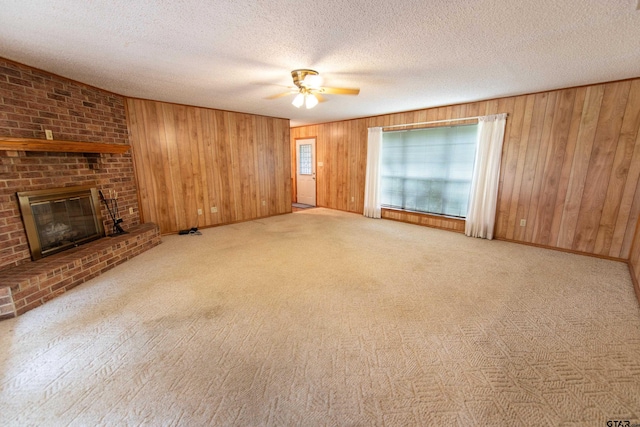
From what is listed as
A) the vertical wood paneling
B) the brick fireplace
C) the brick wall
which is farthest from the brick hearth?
the vertical wood paneling

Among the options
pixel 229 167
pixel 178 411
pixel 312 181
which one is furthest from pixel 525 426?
pixel 312 181

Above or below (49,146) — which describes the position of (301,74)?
above

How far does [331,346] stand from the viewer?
1823mm

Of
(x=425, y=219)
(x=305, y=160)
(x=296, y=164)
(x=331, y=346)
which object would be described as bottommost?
(x=331, y=346)

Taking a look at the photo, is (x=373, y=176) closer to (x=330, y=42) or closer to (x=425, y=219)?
(x=425, y=219)

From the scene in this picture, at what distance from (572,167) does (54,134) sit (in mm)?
6461

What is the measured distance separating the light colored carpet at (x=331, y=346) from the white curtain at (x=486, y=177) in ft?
3.75

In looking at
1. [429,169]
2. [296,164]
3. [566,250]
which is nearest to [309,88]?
[429,169]

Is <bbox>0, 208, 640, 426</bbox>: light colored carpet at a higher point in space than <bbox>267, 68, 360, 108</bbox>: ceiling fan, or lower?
lower

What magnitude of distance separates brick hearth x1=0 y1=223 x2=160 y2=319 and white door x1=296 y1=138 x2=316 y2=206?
4.52 meters

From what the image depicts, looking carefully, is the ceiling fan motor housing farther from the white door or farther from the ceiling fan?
the white door

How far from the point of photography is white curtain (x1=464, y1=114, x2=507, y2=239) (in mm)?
4020

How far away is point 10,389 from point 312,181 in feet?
20.7

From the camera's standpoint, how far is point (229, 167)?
521 cm
